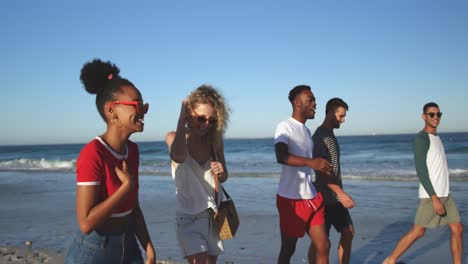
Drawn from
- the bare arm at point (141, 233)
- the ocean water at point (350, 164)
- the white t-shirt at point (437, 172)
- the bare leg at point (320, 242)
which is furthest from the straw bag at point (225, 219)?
the ocean water at point (350, 164)

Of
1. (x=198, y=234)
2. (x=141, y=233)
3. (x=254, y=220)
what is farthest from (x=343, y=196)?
(x=254, y=220)

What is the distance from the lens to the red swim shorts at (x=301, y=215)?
4.13 m

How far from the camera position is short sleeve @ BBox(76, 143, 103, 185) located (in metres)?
2.15

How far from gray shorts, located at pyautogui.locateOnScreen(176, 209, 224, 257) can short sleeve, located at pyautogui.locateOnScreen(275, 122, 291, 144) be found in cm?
114

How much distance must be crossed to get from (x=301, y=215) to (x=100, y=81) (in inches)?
95.7

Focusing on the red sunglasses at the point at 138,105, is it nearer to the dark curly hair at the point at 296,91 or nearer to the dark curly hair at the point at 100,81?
the dark curly hair at the point at 100,81

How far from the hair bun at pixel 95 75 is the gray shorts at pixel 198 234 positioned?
136 centimetres

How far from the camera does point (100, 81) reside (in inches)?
98.7

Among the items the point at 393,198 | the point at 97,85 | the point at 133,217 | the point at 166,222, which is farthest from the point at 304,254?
the point at 393,198

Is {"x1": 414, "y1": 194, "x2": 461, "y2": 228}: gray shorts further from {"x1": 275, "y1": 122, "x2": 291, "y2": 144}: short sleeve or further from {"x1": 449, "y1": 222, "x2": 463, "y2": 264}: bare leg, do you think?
{"x1": 275, "y1": 122, "x2": 291, "y2": 144}: short sleeve

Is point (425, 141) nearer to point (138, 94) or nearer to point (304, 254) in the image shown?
point (304, 254)

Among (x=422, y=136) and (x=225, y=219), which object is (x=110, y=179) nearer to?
(x=225, y=219)

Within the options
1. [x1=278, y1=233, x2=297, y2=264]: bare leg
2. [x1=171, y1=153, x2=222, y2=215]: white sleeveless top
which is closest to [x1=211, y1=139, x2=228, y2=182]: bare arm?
[x1=171, y1=153, x2=222, y2=215]: white sleeveless top

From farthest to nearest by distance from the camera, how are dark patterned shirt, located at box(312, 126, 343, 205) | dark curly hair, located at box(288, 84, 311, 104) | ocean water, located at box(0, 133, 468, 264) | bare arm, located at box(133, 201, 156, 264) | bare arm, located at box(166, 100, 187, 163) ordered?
1. ocean water, located at box(0, 133, 468, 264)
2. dark patterned shirt, located at box(312, 126, 343, 205)
3. dark curly hair, located at box(288, 84, 311, 104)
4. bare arm, located at box(166, 100, 187, 163)
5. bare arm, located at box(133, 201, 156, 264)
